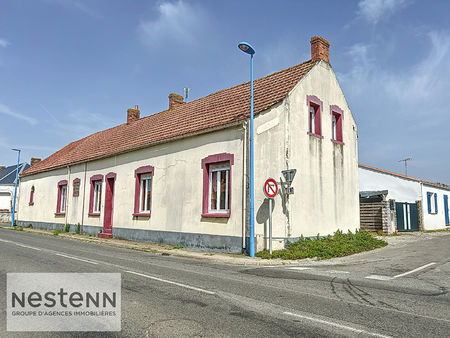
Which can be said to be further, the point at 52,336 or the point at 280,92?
the point at 280,92

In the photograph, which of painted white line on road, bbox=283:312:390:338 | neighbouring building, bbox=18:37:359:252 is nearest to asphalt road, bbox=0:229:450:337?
painted white line on road, bbox=283:312:390:338

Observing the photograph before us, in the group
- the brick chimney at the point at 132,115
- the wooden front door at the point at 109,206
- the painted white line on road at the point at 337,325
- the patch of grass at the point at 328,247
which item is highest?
the brick chimney at the point at 132,115

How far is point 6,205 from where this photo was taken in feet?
151

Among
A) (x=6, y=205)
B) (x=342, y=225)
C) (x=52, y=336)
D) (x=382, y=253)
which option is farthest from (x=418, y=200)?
(x=6, y=205)

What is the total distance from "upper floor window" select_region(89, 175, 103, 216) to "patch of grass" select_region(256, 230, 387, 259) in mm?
11922

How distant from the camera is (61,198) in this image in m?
23.8

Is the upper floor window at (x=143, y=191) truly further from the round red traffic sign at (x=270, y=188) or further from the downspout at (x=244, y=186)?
the round red traffic sign at (x=270, y=188)

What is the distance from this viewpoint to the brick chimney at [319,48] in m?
15.3

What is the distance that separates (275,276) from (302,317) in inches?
136

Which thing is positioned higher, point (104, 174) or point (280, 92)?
point (280, 92)

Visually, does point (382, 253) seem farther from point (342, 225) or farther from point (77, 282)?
point (77, 282)

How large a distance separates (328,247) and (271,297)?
274 inches

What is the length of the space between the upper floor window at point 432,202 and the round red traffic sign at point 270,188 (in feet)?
64.1

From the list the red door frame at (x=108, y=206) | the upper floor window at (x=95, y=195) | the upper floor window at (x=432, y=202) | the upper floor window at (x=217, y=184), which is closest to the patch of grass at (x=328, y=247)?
the upper floor window at (x=217, y=184)
